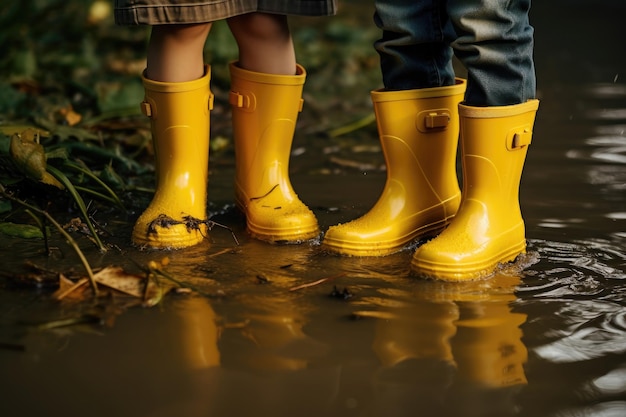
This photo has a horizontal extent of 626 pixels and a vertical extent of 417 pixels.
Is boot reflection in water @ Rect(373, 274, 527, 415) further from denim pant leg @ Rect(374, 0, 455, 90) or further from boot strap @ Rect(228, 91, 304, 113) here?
boot strap @ Rect(228, 91, 304, 113)

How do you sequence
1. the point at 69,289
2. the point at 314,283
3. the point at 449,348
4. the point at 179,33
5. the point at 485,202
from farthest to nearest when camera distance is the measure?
the point at 179,33 → the point at 485,202 → the point at 314,283 → the point at 69,289 → the point at 449,348

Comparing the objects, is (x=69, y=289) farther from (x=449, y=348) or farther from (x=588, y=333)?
(x=588, y=333)

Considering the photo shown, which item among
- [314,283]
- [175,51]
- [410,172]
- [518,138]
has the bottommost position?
[314,283]

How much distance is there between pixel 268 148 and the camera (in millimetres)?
1952

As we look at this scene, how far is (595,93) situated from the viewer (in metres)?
3.41

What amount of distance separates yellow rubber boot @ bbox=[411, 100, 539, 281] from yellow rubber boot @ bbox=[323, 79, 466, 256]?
0.12 m

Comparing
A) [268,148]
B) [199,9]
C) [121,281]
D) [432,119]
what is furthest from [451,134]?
[121,281]

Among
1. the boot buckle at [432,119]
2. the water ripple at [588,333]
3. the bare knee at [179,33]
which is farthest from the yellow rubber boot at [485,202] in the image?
the bare knee at [179,33]

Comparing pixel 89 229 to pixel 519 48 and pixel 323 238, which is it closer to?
pixel 323 238

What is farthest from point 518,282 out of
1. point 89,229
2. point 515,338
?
point 89,229

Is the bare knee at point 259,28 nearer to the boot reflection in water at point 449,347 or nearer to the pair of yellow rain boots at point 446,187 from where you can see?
the pair of yellow rain boots at point 446,187

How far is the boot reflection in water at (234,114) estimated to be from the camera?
1822 millimetres

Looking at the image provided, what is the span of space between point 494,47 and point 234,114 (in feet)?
2.07

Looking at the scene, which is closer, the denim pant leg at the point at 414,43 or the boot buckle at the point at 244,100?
the denim pant leg at the point at 414,43
